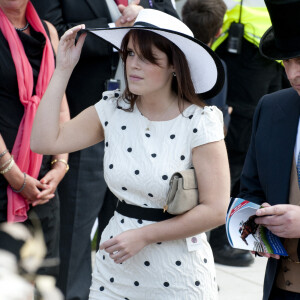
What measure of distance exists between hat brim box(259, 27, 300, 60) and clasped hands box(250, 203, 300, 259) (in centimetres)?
49

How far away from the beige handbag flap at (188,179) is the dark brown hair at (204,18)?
7.55 ft

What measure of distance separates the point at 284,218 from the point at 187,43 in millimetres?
828

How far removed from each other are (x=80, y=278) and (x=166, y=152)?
1890 millimetres

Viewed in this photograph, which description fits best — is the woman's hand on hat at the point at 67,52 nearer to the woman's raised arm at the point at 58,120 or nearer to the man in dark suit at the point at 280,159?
the woman's raised arm at the point at 58,120

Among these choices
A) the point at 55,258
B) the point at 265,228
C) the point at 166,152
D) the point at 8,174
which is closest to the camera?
the point at 265,228

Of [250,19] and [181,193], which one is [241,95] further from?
[181,193]

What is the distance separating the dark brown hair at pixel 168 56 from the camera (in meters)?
2.57

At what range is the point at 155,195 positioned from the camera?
253 cm

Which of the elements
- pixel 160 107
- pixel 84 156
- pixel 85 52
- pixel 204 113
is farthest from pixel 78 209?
pixel 204 113

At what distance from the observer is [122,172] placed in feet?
8.46

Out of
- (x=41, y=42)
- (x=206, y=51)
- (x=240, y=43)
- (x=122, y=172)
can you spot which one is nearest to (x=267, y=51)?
(x=206, y=51)

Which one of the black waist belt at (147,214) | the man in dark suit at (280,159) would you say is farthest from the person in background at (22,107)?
the man in dark suit at (280,159)

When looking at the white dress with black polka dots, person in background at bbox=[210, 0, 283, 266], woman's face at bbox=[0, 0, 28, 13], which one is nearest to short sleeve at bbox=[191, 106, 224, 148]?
the white dress with black polka dots

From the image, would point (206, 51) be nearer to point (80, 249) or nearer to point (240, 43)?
point (80, 249)
